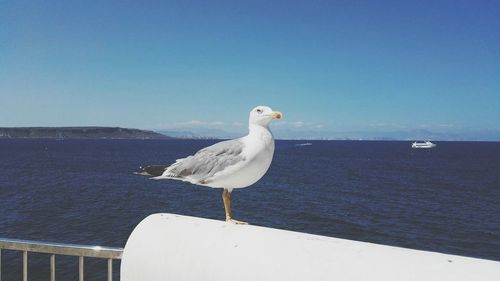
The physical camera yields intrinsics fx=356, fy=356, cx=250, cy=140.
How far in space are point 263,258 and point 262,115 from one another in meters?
1.43

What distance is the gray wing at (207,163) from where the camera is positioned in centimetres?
325

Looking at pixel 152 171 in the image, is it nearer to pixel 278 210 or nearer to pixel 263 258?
pixel 263 258

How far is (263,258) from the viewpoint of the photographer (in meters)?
2.16

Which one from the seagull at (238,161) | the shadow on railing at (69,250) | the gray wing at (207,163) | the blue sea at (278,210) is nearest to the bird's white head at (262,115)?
the seagull at (238,161)

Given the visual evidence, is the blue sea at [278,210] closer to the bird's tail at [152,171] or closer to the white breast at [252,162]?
the bird's tail at [152,171]

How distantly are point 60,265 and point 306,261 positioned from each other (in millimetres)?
18749

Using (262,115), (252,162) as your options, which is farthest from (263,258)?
(262,115)

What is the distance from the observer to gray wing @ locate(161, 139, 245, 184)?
3.25m

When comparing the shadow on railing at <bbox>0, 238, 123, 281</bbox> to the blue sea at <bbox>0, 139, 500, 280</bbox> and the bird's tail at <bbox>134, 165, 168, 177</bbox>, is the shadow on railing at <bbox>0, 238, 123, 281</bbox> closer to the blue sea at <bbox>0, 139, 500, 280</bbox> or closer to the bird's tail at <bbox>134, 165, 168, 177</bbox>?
the bird's tail at <bbox>134, 165, 168, 177</bbox>

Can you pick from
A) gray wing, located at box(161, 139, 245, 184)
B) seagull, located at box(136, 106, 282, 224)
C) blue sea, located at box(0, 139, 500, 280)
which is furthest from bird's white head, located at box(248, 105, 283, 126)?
blue sea, located at box(0, 139, 500, 280)

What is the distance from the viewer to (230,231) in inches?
96.0

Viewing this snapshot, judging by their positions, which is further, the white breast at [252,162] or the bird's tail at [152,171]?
the bird's tail at [152,171]

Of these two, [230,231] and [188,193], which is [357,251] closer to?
[230,231]

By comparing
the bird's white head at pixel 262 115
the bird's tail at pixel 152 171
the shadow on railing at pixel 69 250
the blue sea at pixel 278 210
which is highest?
the bird's white head at pixel 262 115
